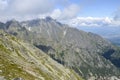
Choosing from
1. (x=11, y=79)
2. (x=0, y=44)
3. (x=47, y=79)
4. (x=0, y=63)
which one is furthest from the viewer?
(x=0, y=44)

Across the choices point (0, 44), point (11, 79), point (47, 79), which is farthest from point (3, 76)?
point (0, 44)

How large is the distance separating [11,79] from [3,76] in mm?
1591

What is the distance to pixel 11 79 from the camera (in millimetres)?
42781

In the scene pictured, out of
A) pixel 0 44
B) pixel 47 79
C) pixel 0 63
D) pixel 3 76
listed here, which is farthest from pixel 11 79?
pixel 0 44

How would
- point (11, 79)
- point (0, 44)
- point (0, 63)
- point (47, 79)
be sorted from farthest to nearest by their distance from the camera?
point (0, 44) < point (47, 79) < point (0, 63) < point (11, 79)

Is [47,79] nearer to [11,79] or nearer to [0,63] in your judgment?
[0,63]

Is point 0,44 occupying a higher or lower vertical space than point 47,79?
higher

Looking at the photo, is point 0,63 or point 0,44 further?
point 0,44

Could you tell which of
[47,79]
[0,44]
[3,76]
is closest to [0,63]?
[3,76]

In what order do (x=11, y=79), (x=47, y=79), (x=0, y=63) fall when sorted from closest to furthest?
(x=11, y=79)
(x=0, y=63)
(x=47, y=79)

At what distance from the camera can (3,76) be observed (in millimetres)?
43156

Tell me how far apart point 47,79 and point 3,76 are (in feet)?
112

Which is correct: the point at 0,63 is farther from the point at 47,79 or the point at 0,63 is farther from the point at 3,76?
the point at 47,79

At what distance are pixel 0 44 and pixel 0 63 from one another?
31.9 meters
